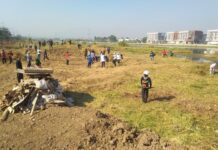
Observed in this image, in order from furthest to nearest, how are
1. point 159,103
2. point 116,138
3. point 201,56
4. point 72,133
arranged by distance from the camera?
point 201,56, point 159,103, point 72,133, point 116,138

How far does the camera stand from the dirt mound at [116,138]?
7.95 meters

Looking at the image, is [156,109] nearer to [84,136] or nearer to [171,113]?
[171,113]

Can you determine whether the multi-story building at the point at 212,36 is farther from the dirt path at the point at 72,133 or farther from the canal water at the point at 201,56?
the dirt path at the point at 72,133

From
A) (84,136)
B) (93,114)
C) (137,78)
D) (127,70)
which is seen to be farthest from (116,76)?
(84,136)

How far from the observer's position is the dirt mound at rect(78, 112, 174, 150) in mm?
7950

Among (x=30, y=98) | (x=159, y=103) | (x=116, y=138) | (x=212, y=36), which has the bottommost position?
(x=159, y=103)

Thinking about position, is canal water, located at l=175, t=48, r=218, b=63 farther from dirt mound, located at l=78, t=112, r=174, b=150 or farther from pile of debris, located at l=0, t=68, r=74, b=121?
dirt mound, located at l=78, t=112, r=174, b=150

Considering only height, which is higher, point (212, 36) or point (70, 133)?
point (212, 36)

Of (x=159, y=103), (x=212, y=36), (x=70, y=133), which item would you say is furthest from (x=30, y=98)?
(x=212, y=36)

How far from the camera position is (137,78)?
751 inches

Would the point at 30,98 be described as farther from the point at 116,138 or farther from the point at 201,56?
the point at 201,56

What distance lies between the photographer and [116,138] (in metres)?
8.24

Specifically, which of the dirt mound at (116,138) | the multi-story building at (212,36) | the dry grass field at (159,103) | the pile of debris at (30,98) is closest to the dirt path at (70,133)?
the dirt mound at (116,138)

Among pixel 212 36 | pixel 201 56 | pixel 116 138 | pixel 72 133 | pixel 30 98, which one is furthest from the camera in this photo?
pixel 212 36
